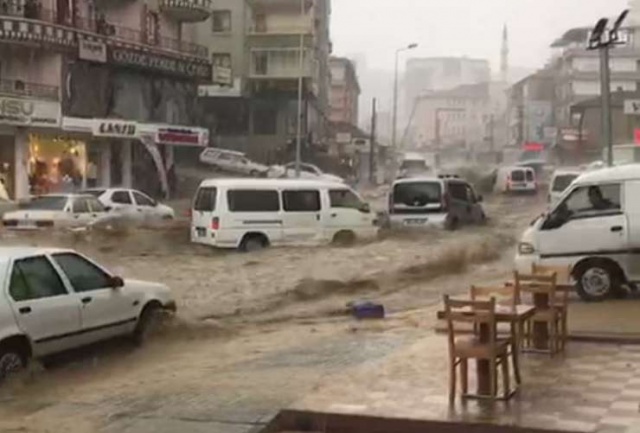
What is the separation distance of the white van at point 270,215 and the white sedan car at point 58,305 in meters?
11.1

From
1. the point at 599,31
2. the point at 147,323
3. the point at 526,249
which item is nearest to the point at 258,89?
the point at 599,31

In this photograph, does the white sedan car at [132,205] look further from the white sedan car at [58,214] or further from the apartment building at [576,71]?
the apartment building at [576,71]

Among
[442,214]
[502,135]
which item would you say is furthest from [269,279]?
[502,135]

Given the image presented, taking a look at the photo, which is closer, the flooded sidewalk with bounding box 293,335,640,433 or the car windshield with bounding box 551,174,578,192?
the flooded sidewalk with bounding box 293,335,640,433

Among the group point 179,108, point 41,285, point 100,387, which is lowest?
point 100,387

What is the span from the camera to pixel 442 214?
27828 mm

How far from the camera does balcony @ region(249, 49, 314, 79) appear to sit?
66.8 metres

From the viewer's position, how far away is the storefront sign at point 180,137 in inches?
1956

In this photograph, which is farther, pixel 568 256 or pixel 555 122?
pixel 555 122

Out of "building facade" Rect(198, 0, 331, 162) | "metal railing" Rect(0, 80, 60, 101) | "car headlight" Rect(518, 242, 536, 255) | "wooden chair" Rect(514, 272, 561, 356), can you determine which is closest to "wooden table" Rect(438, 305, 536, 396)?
"wooden chair" Rect(514, 272, 561, 356)

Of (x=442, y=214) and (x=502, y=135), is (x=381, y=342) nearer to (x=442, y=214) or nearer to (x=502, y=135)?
(x=442, y=214)

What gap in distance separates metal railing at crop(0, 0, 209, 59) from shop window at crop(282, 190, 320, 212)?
20037 mm

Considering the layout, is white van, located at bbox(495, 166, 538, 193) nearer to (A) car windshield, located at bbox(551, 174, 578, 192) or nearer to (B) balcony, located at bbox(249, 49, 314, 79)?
(A) car windshield, located at bbox(551, 174, 578, 192)

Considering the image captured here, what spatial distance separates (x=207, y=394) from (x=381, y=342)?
10.5 feet
